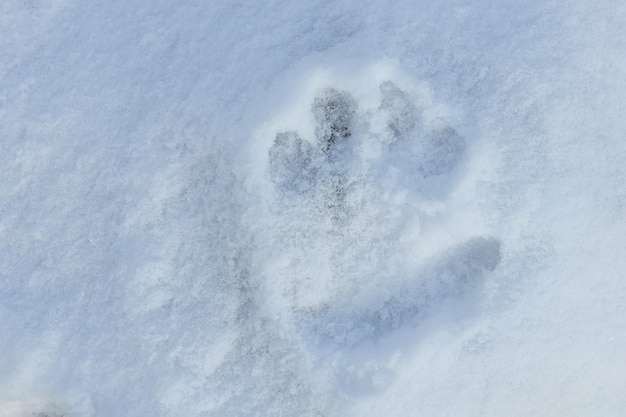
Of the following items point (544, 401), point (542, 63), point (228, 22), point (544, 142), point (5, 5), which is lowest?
point (544, 401)

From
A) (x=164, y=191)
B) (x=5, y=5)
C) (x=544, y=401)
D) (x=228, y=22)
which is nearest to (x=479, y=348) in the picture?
(x=544, y=401)

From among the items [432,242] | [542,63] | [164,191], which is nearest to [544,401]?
[432,242]

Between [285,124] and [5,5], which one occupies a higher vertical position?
[5,5]

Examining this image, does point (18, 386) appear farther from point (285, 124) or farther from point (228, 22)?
point (228, 22)

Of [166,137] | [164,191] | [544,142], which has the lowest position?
[544,142]

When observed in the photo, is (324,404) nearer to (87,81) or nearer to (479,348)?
(479,348)

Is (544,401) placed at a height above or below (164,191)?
below
